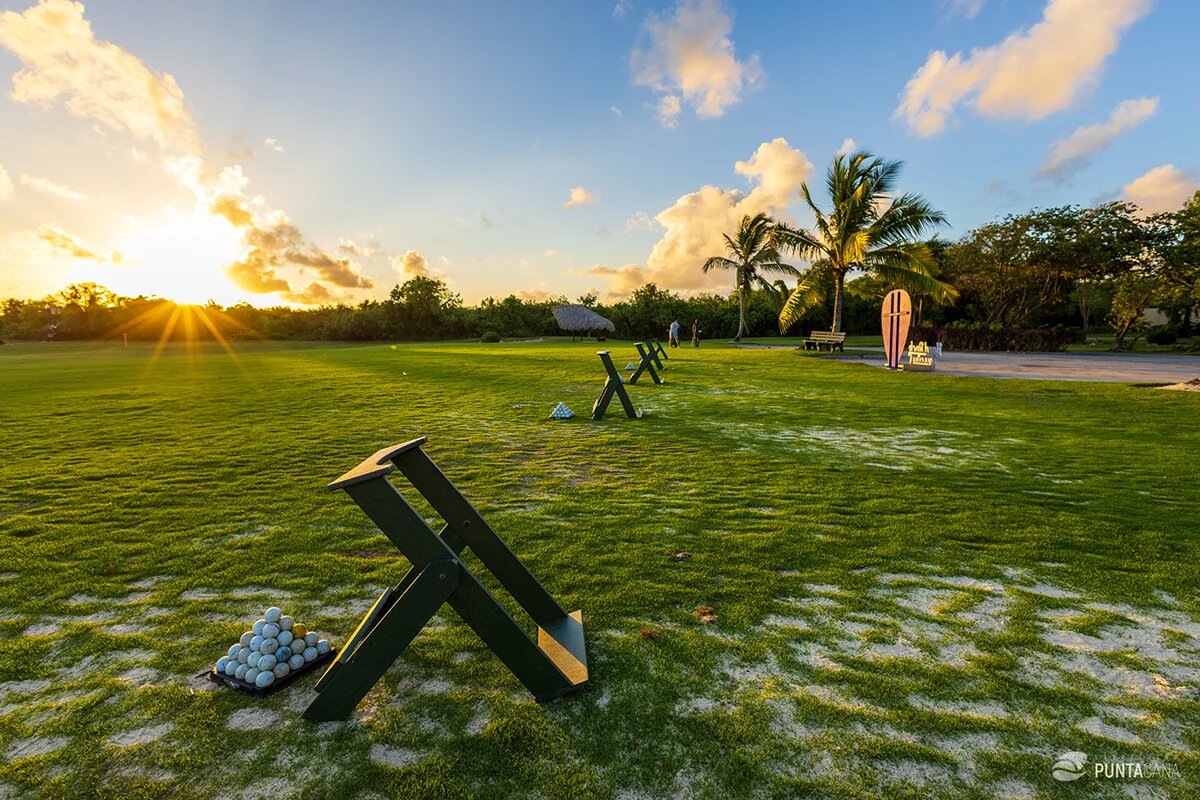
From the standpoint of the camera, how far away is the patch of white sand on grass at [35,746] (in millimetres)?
2092

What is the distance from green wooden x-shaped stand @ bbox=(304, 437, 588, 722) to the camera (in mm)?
2012

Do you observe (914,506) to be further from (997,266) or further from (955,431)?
(997,266)

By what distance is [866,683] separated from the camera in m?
2.45

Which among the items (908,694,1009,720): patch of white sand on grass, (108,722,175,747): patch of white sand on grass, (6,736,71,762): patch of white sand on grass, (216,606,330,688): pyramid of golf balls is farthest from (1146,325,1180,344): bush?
(6,736,71,762): patch of white sand on grass

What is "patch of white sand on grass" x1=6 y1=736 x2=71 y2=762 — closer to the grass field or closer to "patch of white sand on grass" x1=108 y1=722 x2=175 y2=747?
the grass field

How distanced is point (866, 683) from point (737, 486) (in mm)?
3048

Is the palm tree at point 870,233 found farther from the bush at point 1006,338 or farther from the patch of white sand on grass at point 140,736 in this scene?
the patch of white sand on grass at point 140,736

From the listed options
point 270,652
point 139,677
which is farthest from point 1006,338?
point 139,677

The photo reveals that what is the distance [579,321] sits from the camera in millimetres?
54719

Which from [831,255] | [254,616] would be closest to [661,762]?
[254,616]

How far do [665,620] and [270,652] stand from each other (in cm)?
204

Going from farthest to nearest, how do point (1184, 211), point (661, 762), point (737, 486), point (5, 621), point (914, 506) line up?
1. point (1184, 211)
2. point (737, 486)
3. point (914, 506)
4. point (5, 621)
5. point (661, 762)

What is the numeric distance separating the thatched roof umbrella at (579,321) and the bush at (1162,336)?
134 ft

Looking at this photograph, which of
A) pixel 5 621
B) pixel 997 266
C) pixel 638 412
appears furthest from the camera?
pixel 997 266
